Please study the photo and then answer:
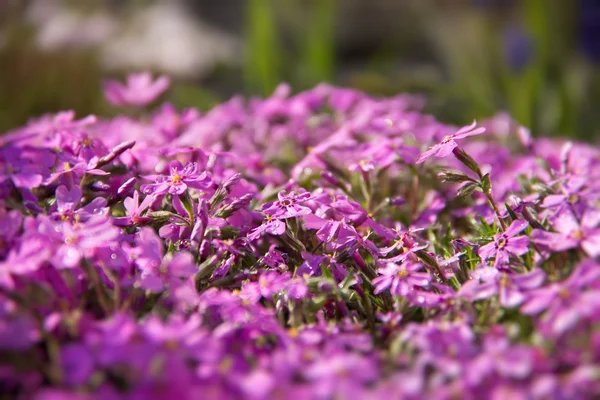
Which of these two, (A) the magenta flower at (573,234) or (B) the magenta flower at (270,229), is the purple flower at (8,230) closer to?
(B) the magenta flower at (270,229)

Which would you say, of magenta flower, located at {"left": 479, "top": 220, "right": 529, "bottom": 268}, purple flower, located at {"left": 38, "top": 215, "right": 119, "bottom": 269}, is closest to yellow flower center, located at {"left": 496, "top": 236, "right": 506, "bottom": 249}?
magenta flower, located at {"left": 479, "top": 220, "right": 529, "bottom": 268}

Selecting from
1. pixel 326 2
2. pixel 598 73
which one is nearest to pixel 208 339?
pixel 326 2

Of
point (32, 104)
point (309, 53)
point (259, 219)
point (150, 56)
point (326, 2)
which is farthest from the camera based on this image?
→ point (150, 56)

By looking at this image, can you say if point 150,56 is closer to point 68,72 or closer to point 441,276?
point 68,72

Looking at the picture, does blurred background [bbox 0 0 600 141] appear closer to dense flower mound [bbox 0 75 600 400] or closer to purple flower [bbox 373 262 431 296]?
dense flower mound [bbox 0 75 600 400]

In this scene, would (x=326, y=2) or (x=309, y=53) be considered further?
(x=309, y=53)
